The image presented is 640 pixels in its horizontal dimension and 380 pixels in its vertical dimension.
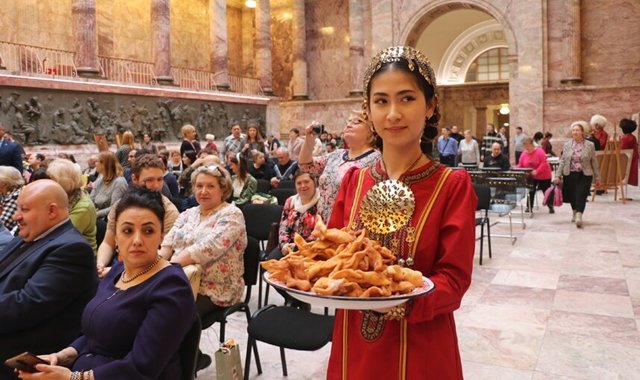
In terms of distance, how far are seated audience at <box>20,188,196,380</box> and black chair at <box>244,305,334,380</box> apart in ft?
3.27

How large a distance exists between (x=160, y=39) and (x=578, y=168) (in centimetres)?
1429

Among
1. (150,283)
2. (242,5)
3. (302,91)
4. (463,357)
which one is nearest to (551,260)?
(463,357)

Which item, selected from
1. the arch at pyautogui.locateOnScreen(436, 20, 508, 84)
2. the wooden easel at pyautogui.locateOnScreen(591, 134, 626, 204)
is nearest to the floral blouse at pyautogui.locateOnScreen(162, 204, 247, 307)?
the wooden easel at pyautogui.locateOnScreen(591, 134, 626, 204)

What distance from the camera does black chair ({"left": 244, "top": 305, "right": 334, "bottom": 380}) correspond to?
3.46 meters

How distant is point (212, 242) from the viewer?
4.09 m

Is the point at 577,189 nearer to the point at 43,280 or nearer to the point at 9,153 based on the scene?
the point at 43,280

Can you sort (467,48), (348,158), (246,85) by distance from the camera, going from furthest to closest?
(467,48), (246,85), (348,158)

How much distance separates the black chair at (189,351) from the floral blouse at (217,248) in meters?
1.43

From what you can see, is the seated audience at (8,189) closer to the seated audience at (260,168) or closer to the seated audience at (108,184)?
the seated audience at (108,184)

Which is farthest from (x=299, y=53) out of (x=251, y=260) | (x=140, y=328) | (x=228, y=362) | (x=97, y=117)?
(x=140, y=328)

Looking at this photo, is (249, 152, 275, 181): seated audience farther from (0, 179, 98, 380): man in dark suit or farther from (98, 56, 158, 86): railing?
(98, 56, 158, 86): railing

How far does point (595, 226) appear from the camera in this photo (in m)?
9.83

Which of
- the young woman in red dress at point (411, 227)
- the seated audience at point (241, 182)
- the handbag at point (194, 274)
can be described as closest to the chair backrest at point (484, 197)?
the seated audience at point (241, 182)

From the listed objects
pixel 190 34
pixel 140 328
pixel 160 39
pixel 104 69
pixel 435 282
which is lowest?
pixel 140 328
